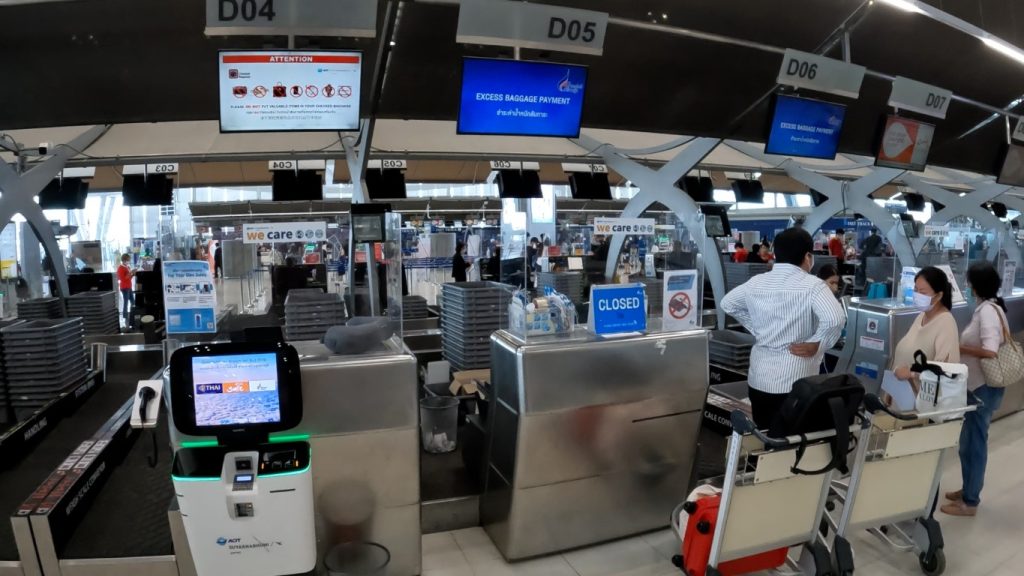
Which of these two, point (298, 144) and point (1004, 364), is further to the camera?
point (298, 144)

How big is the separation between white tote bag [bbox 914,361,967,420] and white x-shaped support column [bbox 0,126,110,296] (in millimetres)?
10740

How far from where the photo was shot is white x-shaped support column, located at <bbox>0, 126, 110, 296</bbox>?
8.62 m

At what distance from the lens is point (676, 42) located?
665 cm

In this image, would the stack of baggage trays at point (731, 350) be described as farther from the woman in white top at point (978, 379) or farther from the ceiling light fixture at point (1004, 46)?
the ceiling light fixture at point (1004, 46)

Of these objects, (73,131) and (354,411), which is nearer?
(354,411)

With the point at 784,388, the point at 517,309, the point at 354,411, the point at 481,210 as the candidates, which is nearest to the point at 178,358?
the point at 354,411

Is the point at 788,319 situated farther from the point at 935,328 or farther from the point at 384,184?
the point at 384,184

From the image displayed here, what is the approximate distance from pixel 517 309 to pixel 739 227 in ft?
85.3

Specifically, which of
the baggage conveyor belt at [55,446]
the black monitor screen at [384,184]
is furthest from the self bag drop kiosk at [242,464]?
the black monitor screen at [384,184]

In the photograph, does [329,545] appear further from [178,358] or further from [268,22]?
[268,22]

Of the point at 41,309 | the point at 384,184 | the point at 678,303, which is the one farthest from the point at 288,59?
the point at 384,184

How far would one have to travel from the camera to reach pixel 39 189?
29.5ft

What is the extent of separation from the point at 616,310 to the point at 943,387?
172 cm

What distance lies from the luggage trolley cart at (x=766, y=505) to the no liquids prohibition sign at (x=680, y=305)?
3.70ft
